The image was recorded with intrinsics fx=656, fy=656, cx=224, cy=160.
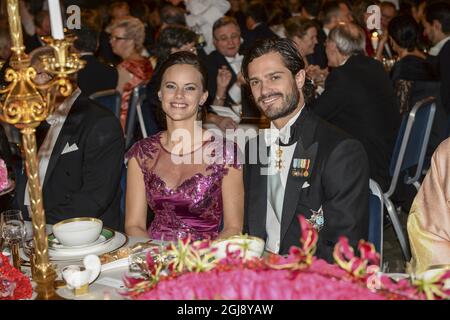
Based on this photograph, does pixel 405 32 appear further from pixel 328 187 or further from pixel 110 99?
pixel 328 187

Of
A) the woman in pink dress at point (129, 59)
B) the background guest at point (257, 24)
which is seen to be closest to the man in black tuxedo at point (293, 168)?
the woman in pink dress at point (129, 59)

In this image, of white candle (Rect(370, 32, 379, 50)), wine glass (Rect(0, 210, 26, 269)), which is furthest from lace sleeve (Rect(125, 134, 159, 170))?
white candle (Rect(370, 32, 379, 50))

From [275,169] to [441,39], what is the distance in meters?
4.15

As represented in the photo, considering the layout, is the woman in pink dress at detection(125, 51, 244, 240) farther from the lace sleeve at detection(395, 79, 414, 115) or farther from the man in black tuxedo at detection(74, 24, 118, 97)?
the lace sleeve at detection(395, 79, 414, 115)

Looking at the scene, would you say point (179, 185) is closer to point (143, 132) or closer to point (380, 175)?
point (380, 175)

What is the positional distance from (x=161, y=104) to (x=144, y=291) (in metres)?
1.74

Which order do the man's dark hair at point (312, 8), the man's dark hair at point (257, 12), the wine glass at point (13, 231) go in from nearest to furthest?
the wine glass at point (13, 231) → the man's dark hair at point (257, 12) → the man's dark hair at point (312, 8)

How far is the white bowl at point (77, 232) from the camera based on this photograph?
7.17 feet

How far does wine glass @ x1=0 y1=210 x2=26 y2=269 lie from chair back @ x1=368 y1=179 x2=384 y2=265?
1.34 m

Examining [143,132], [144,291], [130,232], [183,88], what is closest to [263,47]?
[183,88]

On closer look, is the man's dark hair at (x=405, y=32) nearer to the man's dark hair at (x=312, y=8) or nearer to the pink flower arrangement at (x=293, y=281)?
the man's dark hair at (x=312, y=8)

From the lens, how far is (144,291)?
4.86ft

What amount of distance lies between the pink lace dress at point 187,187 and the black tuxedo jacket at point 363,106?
1.72 metres

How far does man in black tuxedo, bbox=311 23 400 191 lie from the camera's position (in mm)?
4516
